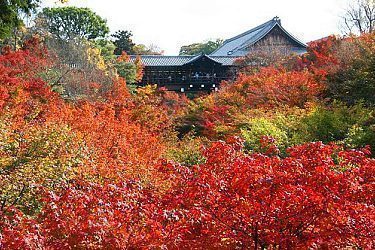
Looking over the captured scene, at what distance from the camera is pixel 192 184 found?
16.4 ft

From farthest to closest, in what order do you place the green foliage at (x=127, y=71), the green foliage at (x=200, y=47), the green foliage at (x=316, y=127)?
the green foliage at (x=200, y=47) < the green foliage at (x=127, y=71) < the green foliage at (x=316, y=127)

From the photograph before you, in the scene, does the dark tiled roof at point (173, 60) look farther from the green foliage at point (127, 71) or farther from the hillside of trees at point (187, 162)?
the hillside of trees at point (187, 162)

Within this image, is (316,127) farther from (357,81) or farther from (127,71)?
(127,71)

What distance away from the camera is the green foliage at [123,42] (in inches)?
1599

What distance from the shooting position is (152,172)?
955 cm

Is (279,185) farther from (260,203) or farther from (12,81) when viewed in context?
(12,81)

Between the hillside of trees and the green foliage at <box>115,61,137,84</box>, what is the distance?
5631 millimetres

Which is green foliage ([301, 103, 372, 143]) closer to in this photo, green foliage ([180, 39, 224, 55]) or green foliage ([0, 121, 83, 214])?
green foliage ([0, 121, 83, 214])

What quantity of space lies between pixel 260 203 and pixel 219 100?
14570mm

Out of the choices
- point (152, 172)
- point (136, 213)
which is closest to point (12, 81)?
point (152, 172)

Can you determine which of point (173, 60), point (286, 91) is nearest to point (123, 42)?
point (173, 60)

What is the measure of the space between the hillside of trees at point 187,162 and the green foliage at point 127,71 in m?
5.63

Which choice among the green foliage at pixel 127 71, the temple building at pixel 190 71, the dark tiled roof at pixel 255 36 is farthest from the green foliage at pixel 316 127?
the dark tiled roof at pixel 255 36

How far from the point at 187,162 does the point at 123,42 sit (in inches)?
1198
